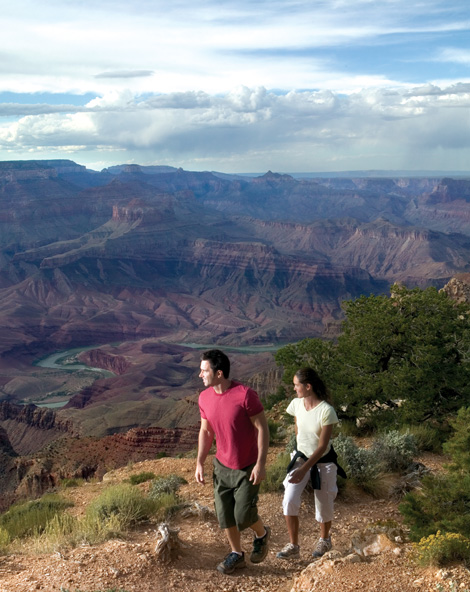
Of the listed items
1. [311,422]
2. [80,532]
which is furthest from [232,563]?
[80,532]

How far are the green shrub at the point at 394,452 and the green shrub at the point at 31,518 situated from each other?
207 inches

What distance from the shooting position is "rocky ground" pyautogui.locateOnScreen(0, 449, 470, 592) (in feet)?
17.6

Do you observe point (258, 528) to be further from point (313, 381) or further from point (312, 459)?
point (313, 381)

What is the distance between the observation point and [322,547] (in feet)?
21.9

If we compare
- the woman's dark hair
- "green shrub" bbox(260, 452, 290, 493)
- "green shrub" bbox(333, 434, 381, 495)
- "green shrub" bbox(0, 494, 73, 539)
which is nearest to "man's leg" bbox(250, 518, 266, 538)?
the woman's dark hair

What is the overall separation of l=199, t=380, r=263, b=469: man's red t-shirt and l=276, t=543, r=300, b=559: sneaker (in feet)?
4.01

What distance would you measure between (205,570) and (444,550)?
2.52m

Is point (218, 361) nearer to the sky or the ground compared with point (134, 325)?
nearer to the sky

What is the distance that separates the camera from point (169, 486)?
32.0ft

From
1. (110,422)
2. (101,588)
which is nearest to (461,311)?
(101,588)

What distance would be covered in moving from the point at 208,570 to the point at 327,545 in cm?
144

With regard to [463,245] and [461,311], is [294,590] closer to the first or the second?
[461,311]

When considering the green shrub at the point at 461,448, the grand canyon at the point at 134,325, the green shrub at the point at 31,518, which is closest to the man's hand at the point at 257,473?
the green shrub at the point at 461,448

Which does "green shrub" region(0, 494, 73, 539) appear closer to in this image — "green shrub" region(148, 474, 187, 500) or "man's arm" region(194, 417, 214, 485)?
"green shrub" region(148, 474, 187, 500)
